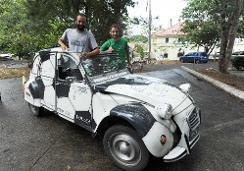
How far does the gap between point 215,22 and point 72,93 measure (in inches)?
673

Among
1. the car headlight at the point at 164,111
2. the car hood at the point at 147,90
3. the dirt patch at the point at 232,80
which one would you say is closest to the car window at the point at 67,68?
the car hood at the point at 147,90

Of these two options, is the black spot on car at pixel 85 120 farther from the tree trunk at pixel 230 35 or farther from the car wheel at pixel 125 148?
the tree trunk at pixel 230 35

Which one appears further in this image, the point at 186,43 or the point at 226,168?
the point at 186,43

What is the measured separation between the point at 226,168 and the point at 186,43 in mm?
44166

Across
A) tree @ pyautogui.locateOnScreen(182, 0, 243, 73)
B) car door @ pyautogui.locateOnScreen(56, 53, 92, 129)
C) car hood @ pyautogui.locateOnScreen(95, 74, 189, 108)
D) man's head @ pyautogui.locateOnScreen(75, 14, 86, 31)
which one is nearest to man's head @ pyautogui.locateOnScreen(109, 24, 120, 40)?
man's head @ pyautogui.locateOnScreen(75, 14, 86, 31)

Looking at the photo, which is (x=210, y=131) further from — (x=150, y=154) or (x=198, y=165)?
(x=150, y=154)

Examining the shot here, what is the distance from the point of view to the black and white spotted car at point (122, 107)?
4238mm

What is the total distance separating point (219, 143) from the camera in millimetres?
5574

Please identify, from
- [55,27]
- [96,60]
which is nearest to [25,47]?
[55,27]

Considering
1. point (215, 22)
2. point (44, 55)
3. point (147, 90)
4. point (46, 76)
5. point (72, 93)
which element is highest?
point (215, 22)

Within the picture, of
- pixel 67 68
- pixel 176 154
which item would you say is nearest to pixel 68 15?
pixel 67 68

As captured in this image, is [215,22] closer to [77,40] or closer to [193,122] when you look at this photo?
[77,40]

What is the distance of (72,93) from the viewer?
547 centimetres

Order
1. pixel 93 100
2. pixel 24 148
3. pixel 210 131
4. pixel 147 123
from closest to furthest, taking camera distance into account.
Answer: pixel 147 123 → pixel 93 100 → pixel 24 148 → pixel 210 131
